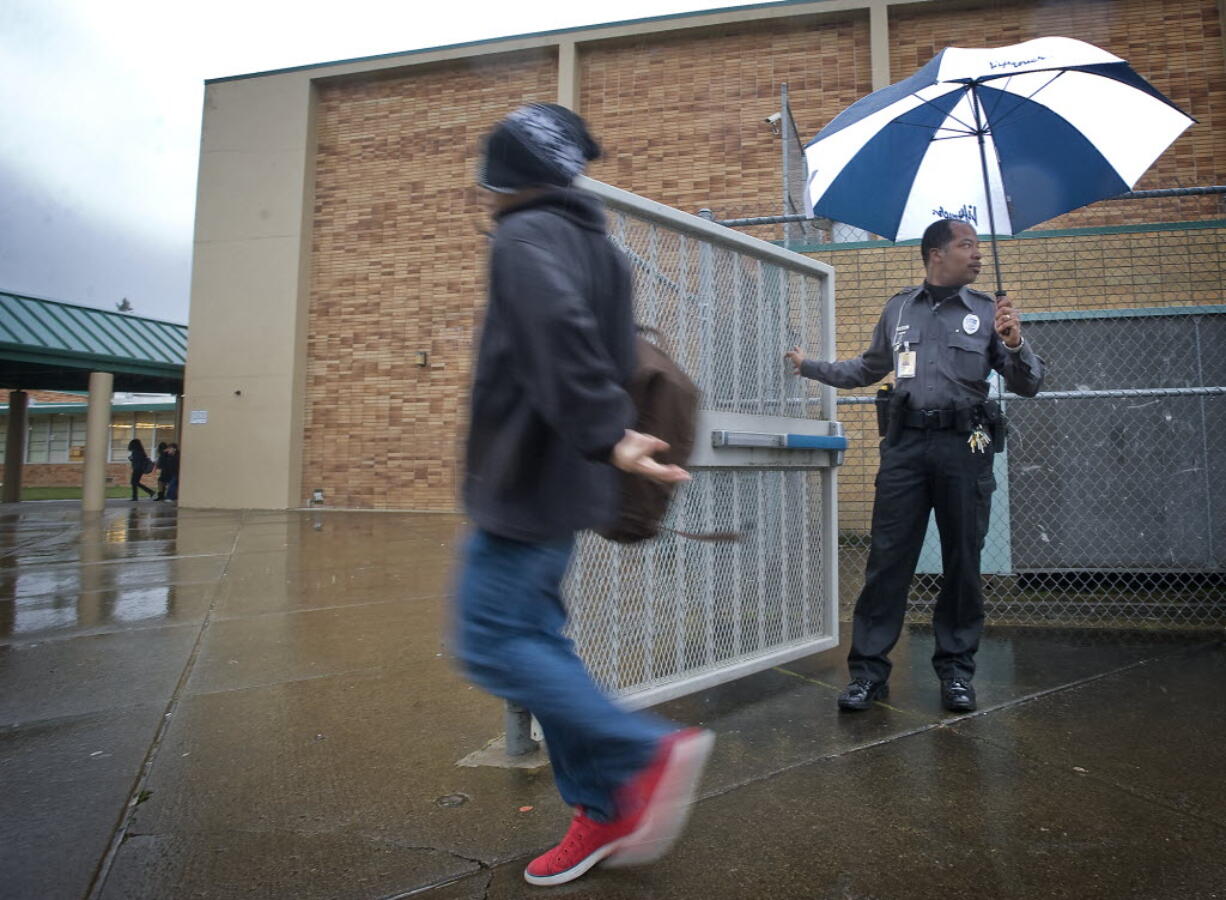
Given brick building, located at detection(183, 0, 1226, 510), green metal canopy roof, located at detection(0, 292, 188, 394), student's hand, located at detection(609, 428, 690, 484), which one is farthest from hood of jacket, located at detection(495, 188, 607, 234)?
green metal canopy roof, located at detection(0, 292, 188, 394)

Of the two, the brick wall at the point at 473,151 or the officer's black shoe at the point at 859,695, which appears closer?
the officer's black shoe at the point at 859,695

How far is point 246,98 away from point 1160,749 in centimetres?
1793

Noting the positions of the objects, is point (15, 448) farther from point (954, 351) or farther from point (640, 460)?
point (640, 460)

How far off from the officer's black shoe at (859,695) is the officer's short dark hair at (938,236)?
5.44 ft

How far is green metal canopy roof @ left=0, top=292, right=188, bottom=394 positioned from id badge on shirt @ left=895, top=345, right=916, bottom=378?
1906 centimetres

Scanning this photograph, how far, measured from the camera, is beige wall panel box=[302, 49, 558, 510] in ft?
47.3

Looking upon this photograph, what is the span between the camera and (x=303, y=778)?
2.42 meters

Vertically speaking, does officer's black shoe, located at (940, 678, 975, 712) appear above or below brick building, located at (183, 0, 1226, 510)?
below

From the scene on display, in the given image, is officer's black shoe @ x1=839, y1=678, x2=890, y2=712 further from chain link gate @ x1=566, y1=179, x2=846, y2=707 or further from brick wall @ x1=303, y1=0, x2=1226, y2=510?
brick wall @ x1=303, y1=0, x2=1226, y2=510

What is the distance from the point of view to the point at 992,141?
3904mm

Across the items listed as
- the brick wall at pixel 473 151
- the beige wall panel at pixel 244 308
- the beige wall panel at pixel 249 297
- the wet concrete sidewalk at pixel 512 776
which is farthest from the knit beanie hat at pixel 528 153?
the beige wall panel at pixel 244 308

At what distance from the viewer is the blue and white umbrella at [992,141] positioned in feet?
11.6

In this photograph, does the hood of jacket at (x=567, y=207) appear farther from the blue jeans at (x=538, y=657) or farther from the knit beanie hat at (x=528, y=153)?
the blue jeans at (x=538, y=657)

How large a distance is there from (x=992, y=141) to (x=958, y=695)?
263 cm
